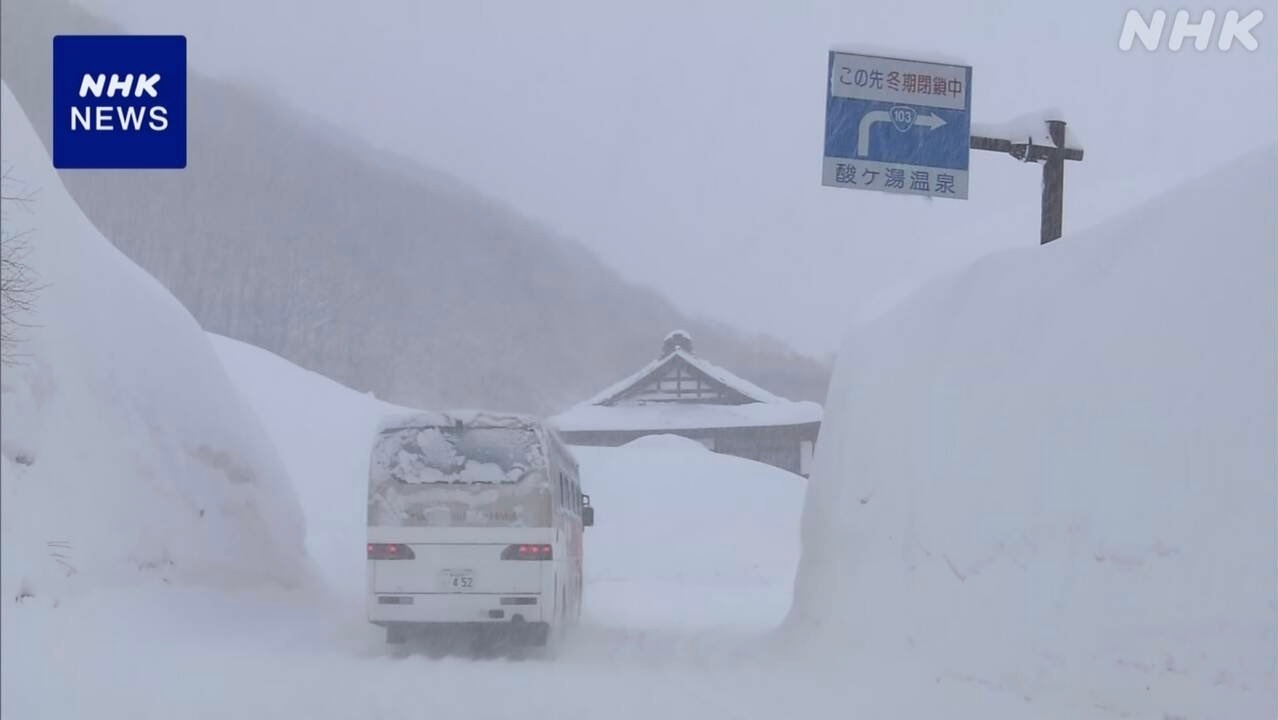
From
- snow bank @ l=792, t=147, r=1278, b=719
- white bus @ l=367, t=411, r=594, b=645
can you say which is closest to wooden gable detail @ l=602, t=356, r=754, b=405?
white bus @ l=367, t=411, r=594, b=645

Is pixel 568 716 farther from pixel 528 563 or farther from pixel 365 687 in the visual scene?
pixel 528 563

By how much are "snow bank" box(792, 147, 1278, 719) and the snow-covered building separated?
3492 cm

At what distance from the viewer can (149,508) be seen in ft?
48.9

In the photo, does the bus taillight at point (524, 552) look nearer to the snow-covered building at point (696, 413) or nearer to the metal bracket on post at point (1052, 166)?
the metal bracket on post at point (1052, 166)

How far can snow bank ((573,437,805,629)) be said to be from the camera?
33859 millimetres

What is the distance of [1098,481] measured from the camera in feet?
31.7

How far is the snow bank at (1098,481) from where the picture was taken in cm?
813

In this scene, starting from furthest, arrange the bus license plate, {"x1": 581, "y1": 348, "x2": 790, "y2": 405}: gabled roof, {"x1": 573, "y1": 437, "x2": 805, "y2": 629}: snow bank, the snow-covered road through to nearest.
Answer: {"x1": 581, "y1": 348, "x2": 790, "y2": 405}: gabled roof
{"x1": 573, "y1": 437, "x2": 805, "y2": 629}: snow bank
the bus license plate
the snow-covered road

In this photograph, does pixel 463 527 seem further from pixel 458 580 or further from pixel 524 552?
pixel 524 552

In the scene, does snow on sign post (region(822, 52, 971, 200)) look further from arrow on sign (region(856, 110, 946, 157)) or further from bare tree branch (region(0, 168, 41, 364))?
bare tree branch (region(0, 168, 41, 364))

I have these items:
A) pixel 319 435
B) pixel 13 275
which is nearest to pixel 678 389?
pixel 319 435

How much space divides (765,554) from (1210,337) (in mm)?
34892

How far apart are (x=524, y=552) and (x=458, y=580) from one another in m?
0.76

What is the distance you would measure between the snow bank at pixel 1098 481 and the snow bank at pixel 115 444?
6.67 metres
